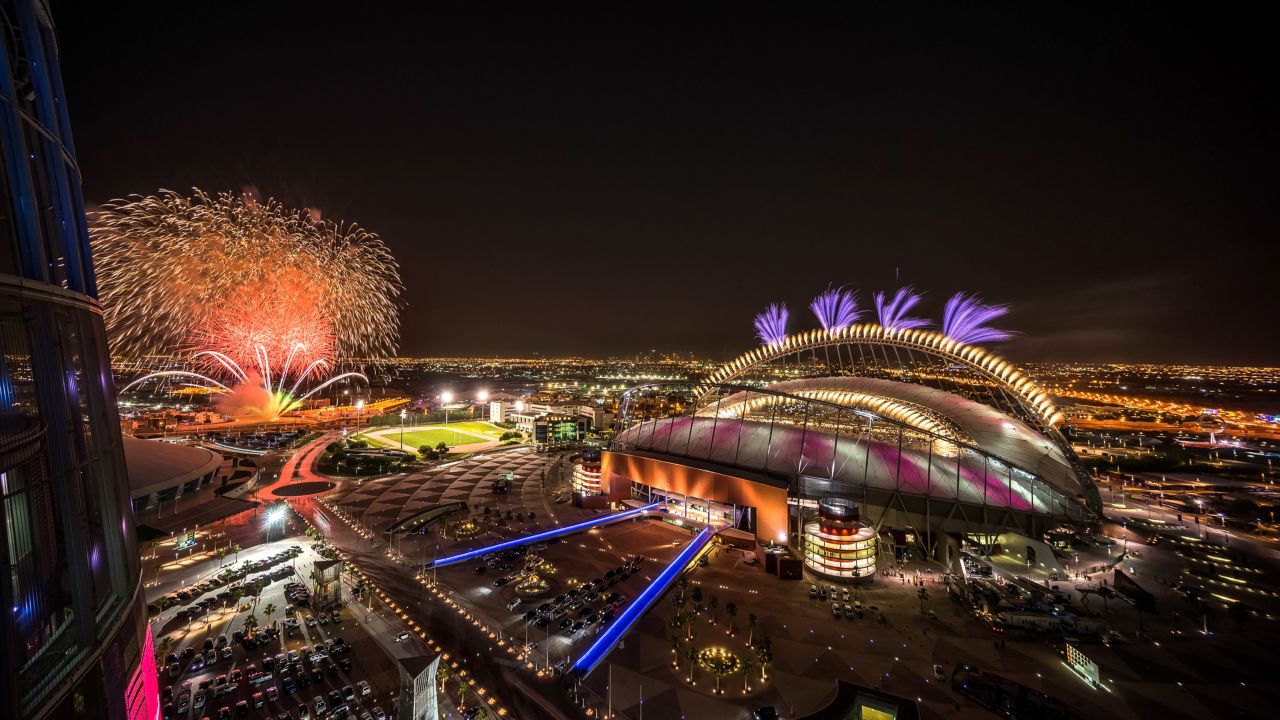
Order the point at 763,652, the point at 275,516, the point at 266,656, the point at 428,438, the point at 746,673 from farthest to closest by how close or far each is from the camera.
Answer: the point at 428,438 < the point at 275,516 < the point at 266,656 < the point at 763,652 < the point at 746,673

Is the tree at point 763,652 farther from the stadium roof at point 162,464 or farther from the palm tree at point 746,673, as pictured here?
the stadium roof at point 162,464

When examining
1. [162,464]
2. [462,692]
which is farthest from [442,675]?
[162,464]

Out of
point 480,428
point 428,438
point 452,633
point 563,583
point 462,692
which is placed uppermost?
point 462,692

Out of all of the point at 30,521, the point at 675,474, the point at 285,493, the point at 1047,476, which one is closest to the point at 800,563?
the point at 675,474

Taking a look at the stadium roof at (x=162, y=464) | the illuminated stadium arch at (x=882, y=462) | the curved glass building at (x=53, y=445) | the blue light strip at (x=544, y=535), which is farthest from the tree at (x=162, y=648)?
the illuminated stadium arch at (x=882, y=462)

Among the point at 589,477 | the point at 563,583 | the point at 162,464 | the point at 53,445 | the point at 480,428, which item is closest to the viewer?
the point at 53,445

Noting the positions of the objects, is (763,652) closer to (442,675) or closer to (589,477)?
(442,675)
